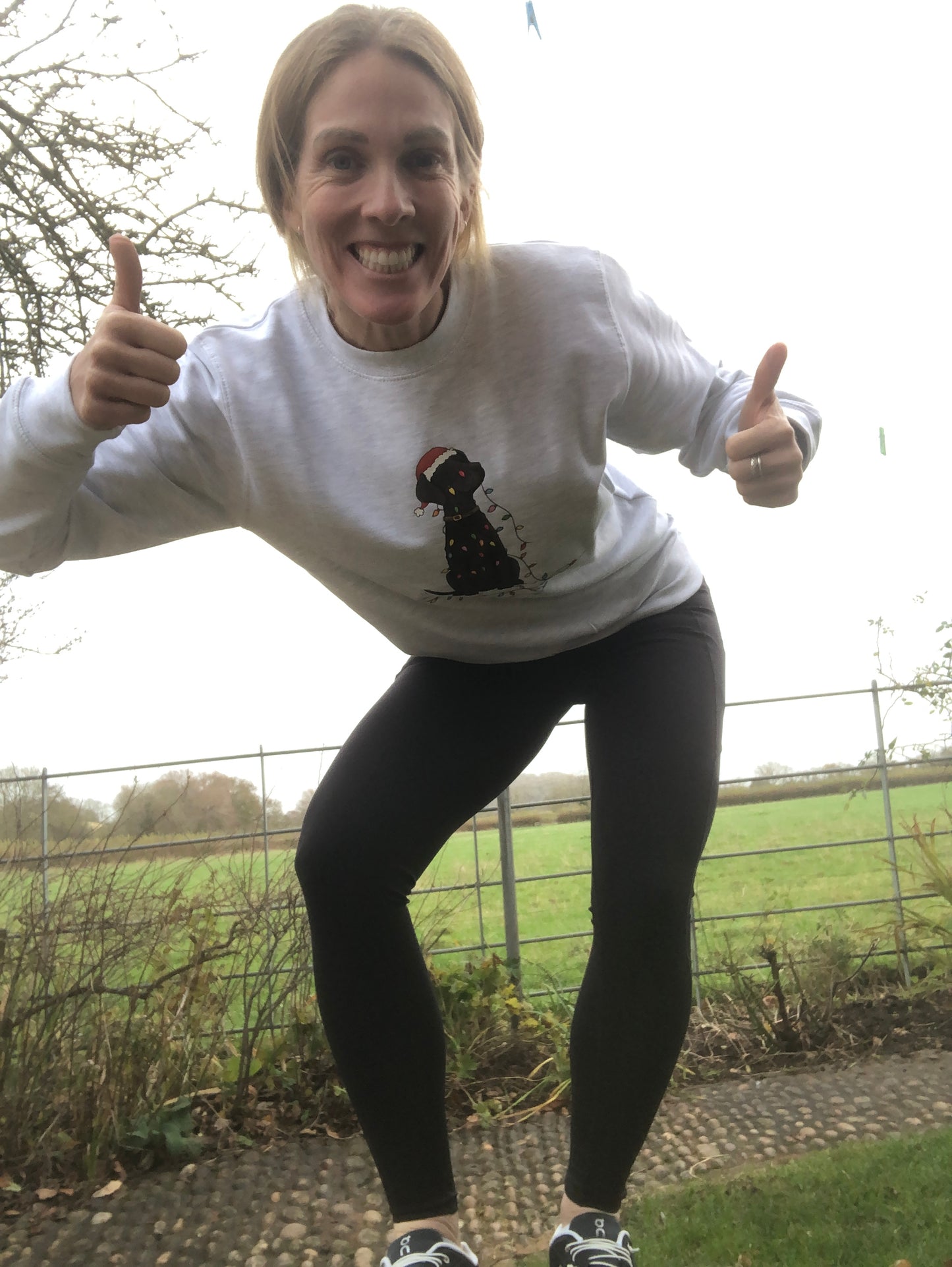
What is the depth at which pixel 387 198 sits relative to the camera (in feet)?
4.56

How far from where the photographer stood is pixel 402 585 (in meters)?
1.61

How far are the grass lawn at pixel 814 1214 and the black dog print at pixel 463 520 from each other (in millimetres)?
1468

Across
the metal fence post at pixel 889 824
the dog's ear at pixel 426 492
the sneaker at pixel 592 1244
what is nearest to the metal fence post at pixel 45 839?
the sneaker at pixel 592 1244

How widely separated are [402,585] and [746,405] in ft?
1.85

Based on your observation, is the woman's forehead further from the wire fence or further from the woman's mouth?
the wire fence

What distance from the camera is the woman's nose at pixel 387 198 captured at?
4.55 feet

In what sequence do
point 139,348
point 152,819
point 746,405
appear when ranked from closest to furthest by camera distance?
1. point 139,348
2. point 746,405
3. point 152,819

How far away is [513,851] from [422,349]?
138 inches

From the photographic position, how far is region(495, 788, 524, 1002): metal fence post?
458cm

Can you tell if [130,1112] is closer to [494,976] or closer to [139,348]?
[494,976]

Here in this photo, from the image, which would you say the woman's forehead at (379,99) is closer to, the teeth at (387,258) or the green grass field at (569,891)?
the teeth at (387,258)

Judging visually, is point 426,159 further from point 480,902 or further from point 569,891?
point 569,891

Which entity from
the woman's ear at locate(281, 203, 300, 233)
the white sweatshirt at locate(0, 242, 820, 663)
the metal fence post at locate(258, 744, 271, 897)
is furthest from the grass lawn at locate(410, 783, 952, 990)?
the woman's ear at locate(281, 203, 300, 233)

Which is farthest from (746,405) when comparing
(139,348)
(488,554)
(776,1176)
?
(776,1176)
